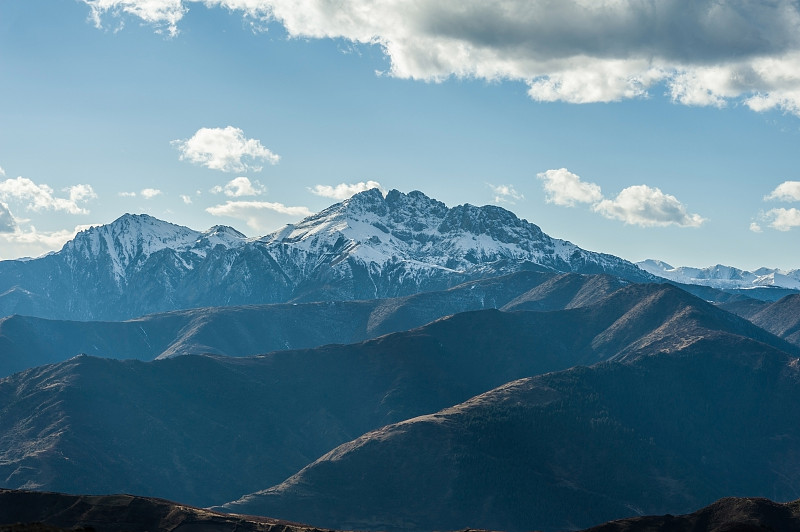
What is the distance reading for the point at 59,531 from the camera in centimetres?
16725

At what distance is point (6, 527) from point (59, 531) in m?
8.83

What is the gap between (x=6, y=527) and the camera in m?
169
